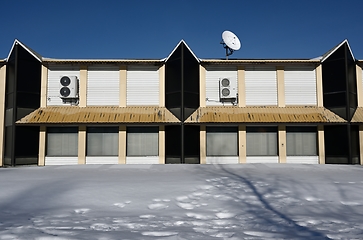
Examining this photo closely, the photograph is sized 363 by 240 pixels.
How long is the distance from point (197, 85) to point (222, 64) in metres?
2.67

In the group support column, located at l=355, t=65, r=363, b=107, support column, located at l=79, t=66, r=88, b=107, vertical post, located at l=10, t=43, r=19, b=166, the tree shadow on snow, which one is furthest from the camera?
support column, located at l=355, t=65, r=363, b=107

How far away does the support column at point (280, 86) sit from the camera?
18844 millimetres

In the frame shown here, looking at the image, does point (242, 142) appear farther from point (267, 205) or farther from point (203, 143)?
point (267, 205)

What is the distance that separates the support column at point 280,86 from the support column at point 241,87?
276 cm

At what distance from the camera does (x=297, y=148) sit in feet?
61.6

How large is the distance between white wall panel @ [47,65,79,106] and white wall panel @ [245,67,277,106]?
46.2ft

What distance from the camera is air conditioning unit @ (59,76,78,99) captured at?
60.1 feet

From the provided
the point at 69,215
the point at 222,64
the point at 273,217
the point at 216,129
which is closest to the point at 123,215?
the point at 69,215

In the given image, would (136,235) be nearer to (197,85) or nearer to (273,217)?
(273,217)

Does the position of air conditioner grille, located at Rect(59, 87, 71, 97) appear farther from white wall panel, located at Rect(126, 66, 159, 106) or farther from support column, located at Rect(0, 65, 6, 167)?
white wall panel, located at Rect(126, 66, 159, 106)

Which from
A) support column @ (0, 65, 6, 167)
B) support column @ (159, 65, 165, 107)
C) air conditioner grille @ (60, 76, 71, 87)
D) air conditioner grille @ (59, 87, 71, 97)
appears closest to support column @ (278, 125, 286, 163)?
support column @ (159, 65, 165, 107)

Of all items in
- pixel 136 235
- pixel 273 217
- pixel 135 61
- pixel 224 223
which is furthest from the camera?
pixel 135 61

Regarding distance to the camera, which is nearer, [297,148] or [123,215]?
[123,215]

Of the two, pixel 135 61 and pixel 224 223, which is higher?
pixel 135 61
